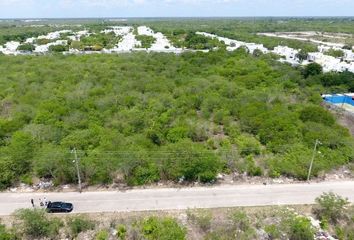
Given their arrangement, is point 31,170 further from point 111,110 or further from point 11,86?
point 11,86

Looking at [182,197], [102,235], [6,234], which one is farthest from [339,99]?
[6,234]

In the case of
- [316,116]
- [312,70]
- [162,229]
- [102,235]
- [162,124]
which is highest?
[316,116]

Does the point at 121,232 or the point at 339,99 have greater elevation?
the point at 121,232

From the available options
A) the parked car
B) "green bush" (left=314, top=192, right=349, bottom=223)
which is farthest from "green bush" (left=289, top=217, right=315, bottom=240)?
the parked car

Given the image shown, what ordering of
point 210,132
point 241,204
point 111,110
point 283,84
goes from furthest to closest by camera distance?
point 283,84, point 111,110, point 210,132, point 241,204

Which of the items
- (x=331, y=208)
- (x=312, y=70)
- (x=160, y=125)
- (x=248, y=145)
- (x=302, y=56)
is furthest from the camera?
(x=302, y=56)

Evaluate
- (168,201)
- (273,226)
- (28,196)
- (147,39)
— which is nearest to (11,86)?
(28,196)

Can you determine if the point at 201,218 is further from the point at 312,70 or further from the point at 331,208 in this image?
the point at 312,70
